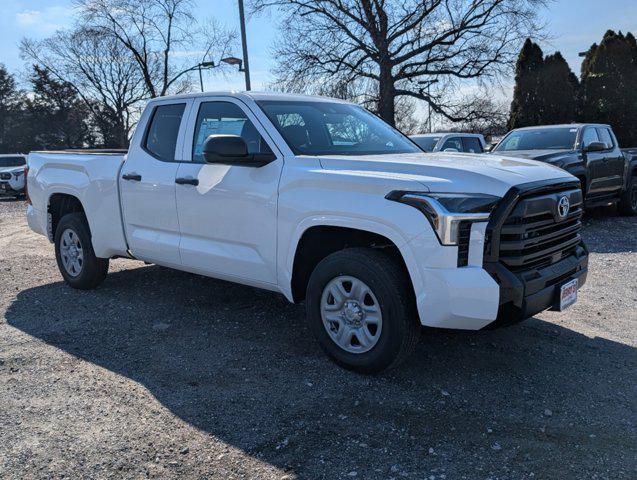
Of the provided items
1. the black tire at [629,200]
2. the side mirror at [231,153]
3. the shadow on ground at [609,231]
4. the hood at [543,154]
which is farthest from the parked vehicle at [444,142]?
the side mirror at [231,153]

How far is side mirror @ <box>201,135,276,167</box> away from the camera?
401cm

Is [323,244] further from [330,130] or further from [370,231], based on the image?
[330,130]

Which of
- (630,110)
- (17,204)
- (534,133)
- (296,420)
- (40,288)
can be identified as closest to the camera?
(296,420)

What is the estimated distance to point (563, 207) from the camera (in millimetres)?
3752

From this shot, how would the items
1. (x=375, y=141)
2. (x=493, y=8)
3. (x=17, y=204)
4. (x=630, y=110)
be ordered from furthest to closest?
(x=493, y=8) < (x=630, y=110) < (x=17, y=204) < (x=375, y=141)

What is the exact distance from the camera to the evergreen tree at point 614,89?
77.0 ft

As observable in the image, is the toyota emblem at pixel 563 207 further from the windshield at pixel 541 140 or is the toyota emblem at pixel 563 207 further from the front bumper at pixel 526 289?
the windshield at pixel 541 140

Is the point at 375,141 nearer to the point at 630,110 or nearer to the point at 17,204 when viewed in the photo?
the point at 17,204

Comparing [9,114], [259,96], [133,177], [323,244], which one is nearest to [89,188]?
[133,177]

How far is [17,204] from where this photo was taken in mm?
19125

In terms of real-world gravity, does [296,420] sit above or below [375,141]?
below

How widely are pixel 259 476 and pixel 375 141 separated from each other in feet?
9.48

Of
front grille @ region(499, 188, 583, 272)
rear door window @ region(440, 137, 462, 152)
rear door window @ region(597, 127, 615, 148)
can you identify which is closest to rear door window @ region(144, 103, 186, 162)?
front grille @ region(499, 188, 583, 272)

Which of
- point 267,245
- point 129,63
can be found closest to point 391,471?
point 267,245
